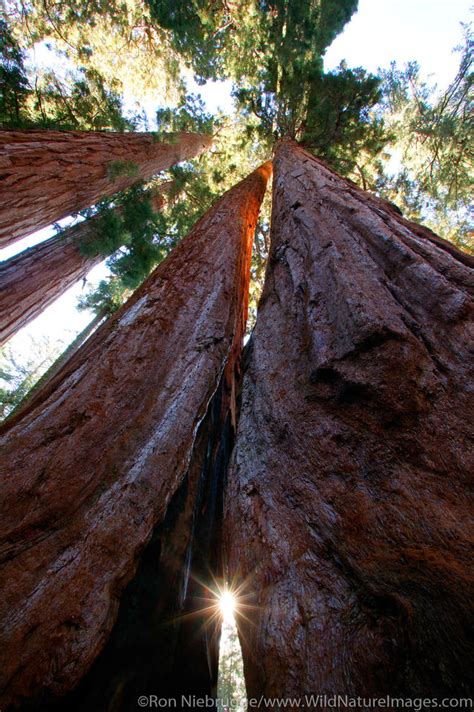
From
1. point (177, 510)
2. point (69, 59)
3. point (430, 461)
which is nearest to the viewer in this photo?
point (430, 461)

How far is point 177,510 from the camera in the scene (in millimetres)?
1711

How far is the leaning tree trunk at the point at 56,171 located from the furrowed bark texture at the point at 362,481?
3227 mm

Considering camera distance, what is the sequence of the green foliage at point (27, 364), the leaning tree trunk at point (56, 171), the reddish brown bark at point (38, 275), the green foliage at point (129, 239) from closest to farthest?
the leaning tree trunk at point (56, 171), the reddish brown bark at point (38, 275), the green foliage at point (129, 239), the green foliage at point (27, 364)

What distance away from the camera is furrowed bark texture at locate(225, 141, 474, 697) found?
2.69 feet

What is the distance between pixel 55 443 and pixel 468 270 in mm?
2031

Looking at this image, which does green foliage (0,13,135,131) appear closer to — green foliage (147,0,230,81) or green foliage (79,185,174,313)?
green foliage (79,185,174,313)

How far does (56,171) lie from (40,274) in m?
2.09

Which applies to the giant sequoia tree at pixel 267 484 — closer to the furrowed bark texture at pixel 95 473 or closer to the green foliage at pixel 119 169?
the furrowed bark texture at pixel 95 473

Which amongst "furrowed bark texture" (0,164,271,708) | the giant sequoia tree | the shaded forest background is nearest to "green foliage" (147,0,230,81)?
the shaded forest background

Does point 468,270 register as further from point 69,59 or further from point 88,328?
point 88,328

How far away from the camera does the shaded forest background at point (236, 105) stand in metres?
6.24

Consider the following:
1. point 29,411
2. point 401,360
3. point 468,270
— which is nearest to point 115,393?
point 29,411

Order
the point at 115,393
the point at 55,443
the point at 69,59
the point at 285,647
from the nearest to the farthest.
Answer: the point at 285,647 < the point at 55,443 < the point at 115,393 < the point at 69,59

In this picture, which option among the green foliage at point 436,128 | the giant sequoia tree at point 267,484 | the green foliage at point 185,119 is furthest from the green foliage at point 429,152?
the giant sequoia tree at point 267,484
